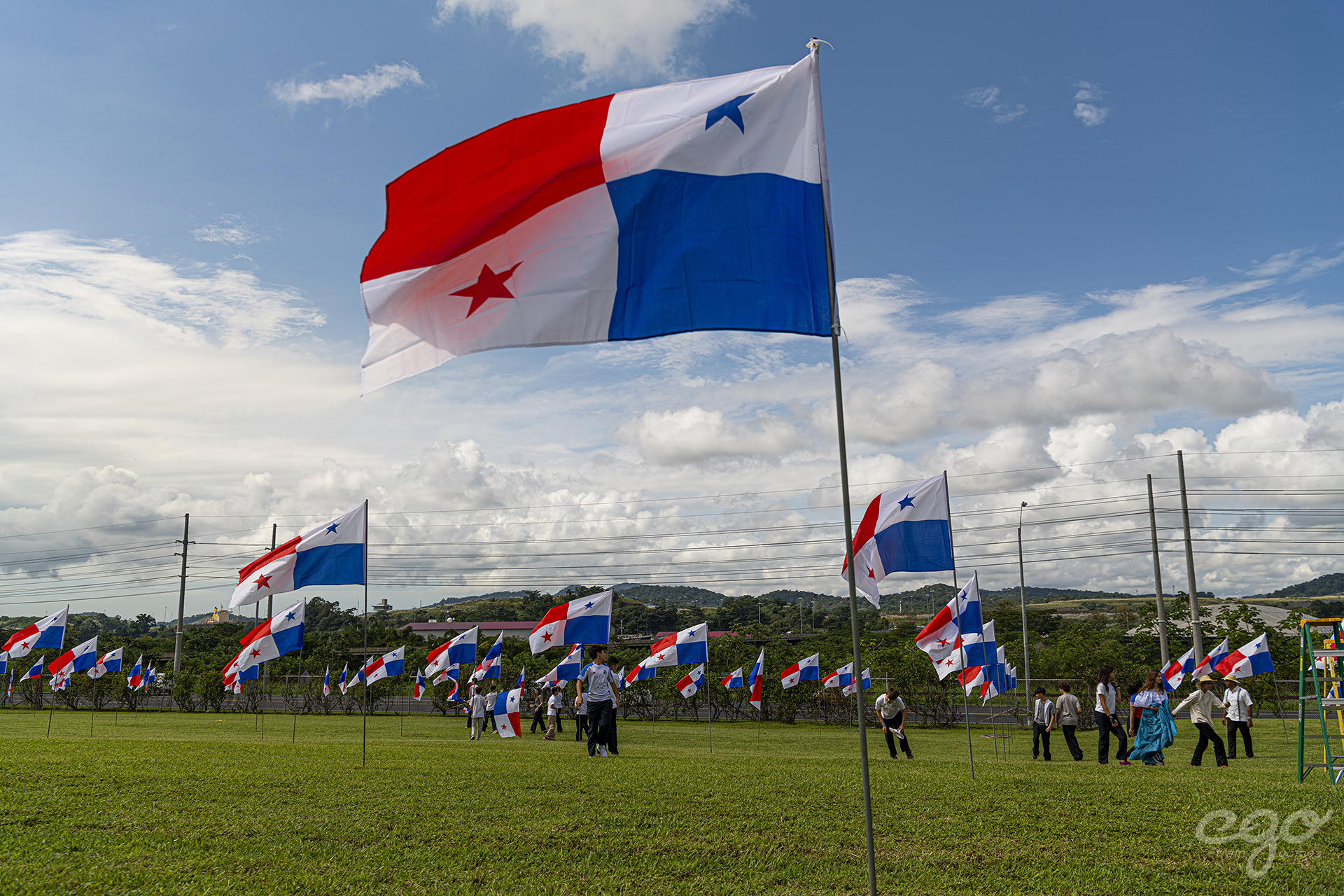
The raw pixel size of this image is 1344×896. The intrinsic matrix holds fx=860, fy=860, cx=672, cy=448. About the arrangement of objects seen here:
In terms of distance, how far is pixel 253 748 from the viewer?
15625mm

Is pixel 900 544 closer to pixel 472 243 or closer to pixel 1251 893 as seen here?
pixel 1251 893

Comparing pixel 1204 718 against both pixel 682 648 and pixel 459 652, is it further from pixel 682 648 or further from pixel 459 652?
pixel 459 652

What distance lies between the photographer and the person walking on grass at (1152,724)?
1559 cm

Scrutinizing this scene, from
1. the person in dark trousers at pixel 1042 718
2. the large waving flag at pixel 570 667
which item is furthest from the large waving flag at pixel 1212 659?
the large waving flag at pixel 570 667

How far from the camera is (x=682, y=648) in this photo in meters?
24.1

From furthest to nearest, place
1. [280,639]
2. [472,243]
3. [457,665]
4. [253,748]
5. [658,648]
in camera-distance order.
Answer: [457,665] → [658,648] → [280,639] → [253,748] → [472,243]

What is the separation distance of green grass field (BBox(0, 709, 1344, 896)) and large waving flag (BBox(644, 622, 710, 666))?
33.2 ft

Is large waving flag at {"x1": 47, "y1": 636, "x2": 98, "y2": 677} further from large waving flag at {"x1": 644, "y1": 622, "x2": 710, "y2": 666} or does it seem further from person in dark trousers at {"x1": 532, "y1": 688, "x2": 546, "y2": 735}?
large waving flag at {"x1": 644, "y1": 622, "x2": 710, "y2": 666}

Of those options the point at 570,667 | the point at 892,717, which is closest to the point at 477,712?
the point at 570,667

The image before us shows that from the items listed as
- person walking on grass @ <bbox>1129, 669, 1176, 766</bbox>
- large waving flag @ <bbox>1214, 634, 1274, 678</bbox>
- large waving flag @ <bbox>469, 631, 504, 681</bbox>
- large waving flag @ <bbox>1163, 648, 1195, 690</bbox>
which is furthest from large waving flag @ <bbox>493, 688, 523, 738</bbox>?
large waving flag @ <bbox>1163, 648, 1195, 690</bbox>

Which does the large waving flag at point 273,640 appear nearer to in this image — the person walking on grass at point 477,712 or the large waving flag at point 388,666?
the person walking on grass at point 477,712

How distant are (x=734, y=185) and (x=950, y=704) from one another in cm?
3594

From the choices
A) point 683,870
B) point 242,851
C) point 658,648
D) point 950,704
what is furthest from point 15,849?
point 950,704

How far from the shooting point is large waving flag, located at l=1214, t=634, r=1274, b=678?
2170 cm
